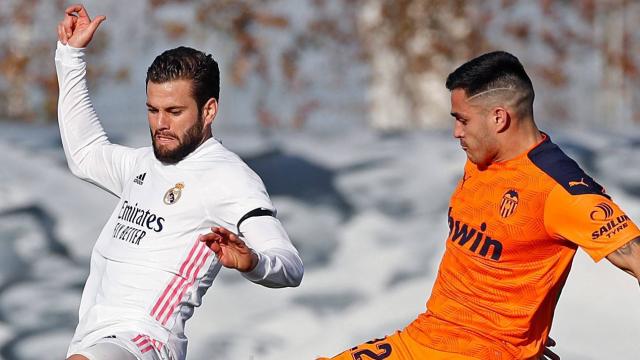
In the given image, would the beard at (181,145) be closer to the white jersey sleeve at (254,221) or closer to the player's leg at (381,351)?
the white jersey sleeve at (254,221)

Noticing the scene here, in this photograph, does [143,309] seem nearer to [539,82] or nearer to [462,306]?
[462,306]

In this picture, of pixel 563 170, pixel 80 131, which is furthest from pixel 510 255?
pixel 80 131

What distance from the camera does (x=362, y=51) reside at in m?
15.6

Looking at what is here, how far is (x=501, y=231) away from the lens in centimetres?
416

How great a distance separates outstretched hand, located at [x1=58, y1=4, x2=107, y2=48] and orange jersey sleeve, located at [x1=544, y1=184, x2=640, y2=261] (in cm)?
203

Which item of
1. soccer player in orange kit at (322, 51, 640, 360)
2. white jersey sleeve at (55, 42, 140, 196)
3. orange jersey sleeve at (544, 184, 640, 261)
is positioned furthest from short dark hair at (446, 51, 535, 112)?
white jersey sleeve at (55, 42, 140, 196)

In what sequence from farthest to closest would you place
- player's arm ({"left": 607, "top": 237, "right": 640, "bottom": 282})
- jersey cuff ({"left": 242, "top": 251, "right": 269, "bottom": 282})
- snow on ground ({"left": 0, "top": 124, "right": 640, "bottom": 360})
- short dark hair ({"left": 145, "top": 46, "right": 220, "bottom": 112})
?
snow on ground ({"left": 0, "top": 124, "right": 640, "bottom": 360}) → short dark hair ({"left": 145, "top": 46, "right": 220, "bottom": 112}) → player's arm ({"left": 607, "top": 237, "right": 640, "bottom": 282}) → jersey cuff ({"left": 242, "top": 251, "right": 269, "bottom": 282})

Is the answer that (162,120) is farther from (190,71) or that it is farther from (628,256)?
(628,256)

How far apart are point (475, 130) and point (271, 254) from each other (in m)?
1.01

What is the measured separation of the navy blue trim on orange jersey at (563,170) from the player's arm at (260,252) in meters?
1.02

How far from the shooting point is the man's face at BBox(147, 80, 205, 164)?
13.2ft

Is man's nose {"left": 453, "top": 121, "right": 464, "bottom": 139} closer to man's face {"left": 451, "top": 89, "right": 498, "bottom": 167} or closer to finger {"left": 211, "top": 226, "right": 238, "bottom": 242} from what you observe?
man's face {"left": 451, "top": 89, "right": 498, "bottom": 167}

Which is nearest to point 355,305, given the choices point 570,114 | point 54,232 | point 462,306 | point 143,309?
point 54,232

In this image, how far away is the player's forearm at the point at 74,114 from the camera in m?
4.52
